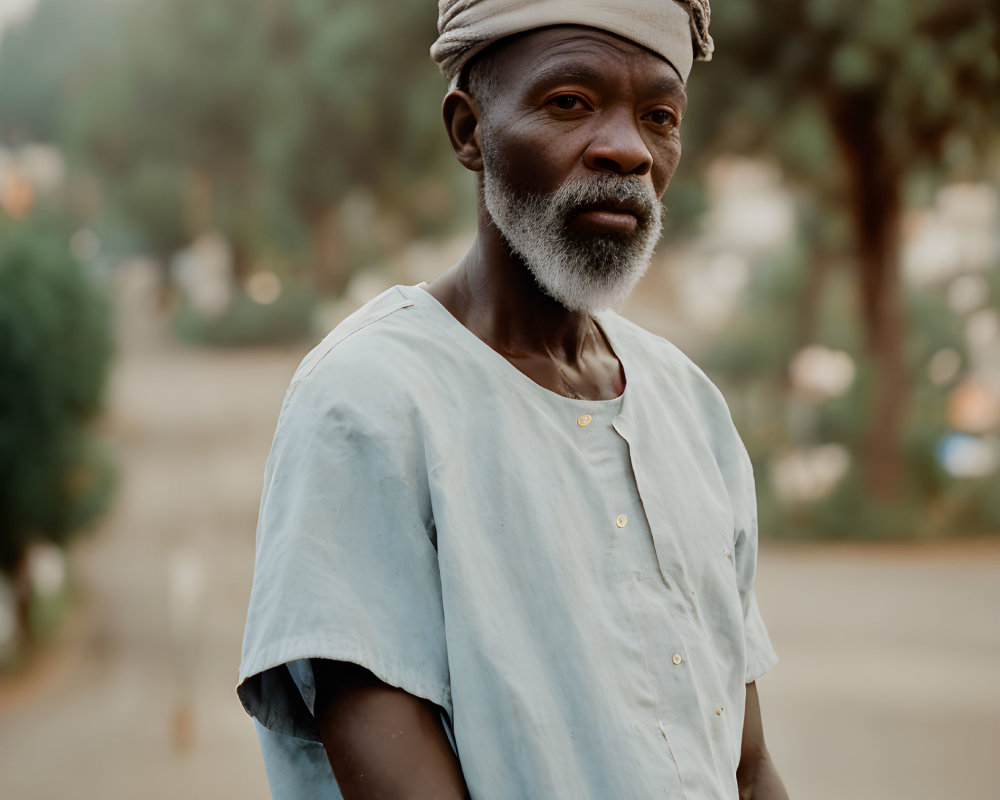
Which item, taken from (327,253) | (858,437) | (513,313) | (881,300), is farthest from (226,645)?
(513,313)

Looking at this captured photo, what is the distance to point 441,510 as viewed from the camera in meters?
0.92

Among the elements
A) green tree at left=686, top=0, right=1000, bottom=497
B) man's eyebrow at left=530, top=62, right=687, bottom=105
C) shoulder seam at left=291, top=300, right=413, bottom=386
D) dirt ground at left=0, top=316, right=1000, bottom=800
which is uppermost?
green tree at left=686, top=0, right=1000, bottom=497

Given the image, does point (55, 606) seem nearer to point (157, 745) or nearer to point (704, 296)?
point (157, 745)

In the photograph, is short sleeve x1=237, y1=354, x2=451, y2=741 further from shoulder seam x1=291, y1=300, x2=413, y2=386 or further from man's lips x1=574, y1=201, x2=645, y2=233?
man's lips x1=574, y1=201, x2=645, y2=233

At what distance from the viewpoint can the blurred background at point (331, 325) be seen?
16.9ft

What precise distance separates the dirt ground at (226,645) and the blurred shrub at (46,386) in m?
0.61

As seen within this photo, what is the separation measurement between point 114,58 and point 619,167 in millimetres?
6054

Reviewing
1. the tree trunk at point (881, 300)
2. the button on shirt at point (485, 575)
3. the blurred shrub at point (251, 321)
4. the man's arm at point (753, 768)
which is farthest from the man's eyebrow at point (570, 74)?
the tree trunk at point (881, 300)

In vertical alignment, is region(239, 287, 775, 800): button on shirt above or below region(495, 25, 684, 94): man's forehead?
below

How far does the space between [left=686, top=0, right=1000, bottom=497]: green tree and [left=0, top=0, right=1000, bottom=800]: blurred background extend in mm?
19

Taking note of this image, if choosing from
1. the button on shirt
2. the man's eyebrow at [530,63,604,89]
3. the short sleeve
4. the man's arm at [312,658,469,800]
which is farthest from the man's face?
the man's arm at [312,658,469,800]

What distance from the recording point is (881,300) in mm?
6805

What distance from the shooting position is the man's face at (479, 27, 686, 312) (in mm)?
1008

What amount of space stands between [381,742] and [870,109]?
617 centimetres
